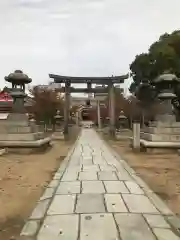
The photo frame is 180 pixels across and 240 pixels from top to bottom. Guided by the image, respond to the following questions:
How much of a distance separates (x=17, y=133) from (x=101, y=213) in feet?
34.5

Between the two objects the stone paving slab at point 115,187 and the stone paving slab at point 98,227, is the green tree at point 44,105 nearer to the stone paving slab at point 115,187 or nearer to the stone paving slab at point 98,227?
the stone paving slab at point 115,187

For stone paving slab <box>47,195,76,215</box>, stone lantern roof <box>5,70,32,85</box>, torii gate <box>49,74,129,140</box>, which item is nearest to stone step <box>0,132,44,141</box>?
stone lantern roof <box>5,70,32,85</box>

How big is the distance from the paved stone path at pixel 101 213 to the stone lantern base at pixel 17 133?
712 centimetres

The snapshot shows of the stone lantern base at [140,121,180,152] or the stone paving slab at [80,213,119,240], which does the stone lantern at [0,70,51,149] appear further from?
the stone paving slab at [80,213,119,240]

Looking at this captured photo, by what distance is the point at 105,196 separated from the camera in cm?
580

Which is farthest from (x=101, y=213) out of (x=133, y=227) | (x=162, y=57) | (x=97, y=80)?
(x=97, y=80)

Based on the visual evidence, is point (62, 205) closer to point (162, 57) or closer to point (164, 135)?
point (164, 135)

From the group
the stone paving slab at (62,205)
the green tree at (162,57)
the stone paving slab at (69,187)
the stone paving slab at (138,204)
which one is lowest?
the stone paving slab at (138,204)

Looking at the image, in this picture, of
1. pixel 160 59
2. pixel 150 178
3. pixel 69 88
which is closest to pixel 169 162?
pixel 150 178

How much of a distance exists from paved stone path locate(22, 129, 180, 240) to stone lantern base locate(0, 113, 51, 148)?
7.12 m

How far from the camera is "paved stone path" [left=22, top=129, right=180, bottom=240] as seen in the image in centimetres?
389

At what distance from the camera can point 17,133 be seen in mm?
14695

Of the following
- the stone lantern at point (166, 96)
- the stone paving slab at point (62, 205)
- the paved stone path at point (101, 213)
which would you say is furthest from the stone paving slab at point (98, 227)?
the stone lantern at point (166, 96)

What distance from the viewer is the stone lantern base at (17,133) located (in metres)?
14.3
